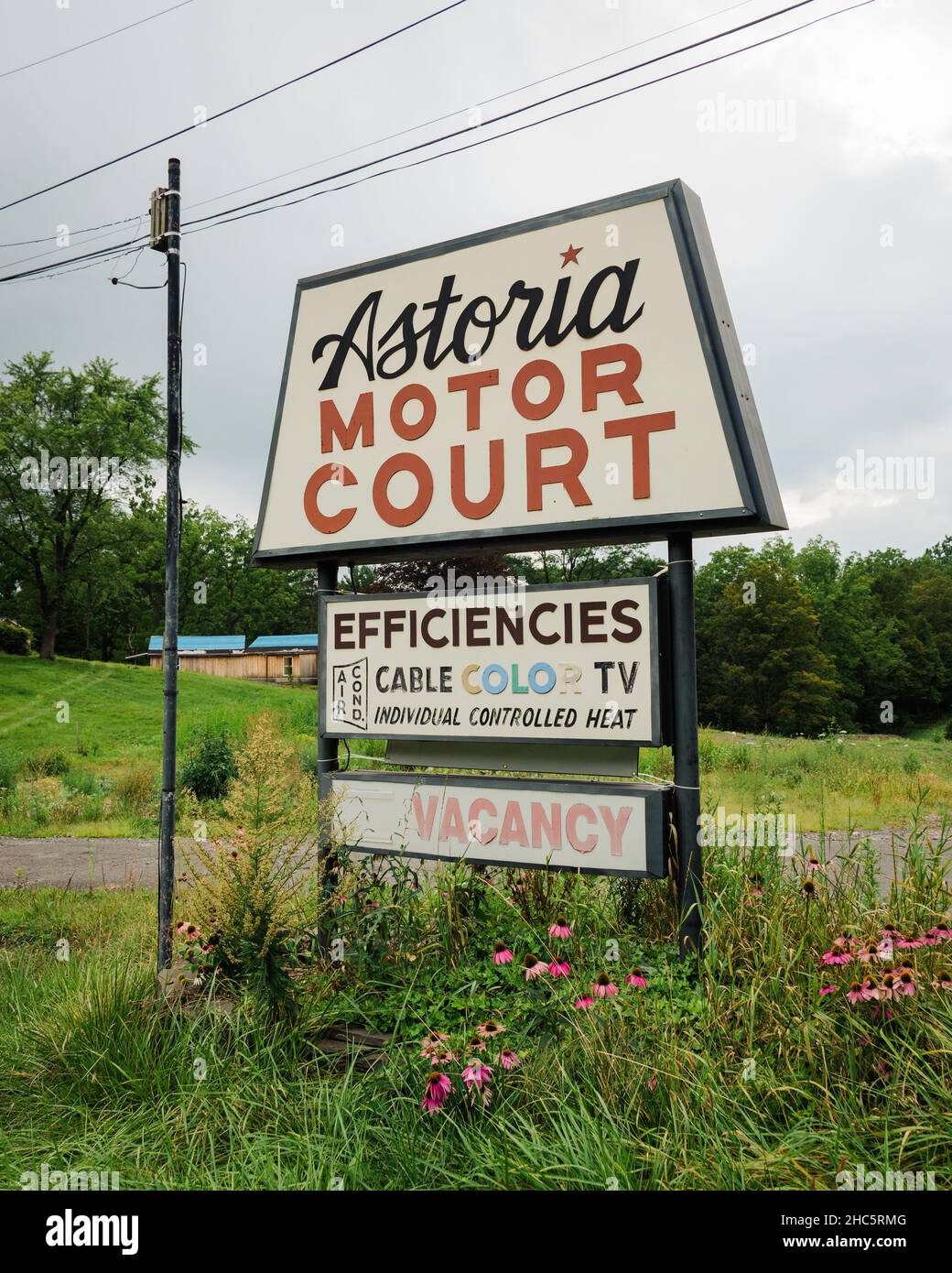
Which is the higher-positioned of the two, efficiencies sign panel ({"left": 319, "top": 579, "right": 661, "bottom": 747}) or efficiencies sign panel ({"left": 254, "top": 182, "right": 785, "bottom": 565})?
efficiencies sign panel ({"left": 254, "top": 182, "right": 785, "bottom": 565})

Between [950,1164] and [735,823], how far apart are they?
108 inches

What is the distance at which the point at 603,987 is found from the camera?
3.72 metres

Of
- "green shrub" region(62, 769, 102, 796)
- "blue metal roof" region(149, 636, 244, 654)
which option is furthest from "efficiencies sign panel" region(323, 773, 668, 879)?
"blue metal roof" region(149, 636, 244, 654)

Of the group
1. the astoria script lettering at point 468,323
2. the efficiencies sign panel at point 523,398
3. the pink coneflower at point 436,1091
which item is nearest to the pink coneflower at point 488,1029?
the pink coneflower at point 436,1091

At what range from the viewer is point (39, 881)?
916 centimetres

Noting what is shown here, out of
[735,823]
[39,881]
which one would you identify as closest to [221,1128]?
[735,823]

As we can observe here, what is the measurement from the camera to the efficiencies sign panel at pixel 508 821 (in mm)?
4562

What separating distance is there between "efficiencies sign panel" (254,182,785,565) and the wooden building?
137 ft

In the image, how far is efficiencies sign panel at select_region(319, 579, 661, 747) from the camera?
4680 mm

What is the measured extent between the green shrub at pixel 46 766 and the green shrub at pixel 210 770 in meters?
5.00

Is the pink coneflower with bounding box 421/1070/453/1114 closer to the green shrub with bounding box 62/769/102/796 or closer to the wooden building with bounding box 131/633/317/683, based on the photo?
the green shrub with bounding box 62/769/102/796

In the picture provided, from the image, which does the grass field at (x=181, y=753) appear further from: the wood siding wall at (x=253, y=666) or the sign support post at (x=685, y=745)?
the wood siding wall at (x=253, y=666)

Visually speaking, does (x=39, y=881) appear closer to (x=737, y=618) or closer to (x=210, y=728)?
(x=210, y=728)

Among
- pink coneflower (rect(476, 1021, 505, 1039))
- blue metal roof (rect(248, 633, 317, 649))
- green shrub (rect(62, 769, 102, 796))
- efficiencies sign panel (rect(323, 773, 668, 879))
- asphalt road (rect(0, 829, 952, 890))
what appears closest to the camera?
pink coneflower (rect(476, 1021, 505, 1039))
